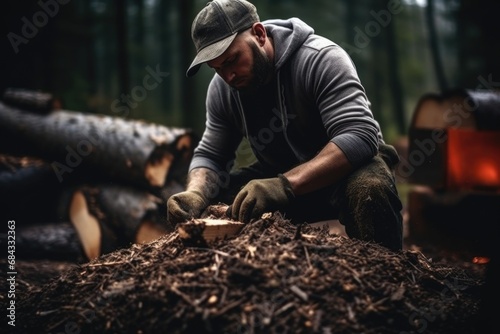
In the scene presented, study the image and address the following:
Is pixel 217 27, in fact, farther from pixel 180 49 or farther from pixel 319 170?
pixel 180 49

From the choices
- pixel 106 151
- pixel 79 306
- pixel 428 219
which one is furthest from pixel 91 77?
pixel 79 306

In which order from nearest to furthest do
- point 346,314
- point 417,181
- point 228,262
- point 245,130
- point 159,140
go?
point 346,314
point 228,262
point 245,130
point 159,140
point 417,181

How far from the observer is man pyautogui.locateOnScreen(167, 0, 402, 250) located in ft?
9.48

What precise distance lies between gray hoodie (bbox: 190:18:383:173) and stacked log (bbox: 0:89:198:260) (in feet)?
4.56

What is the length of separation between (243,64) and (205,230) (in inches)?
49.0

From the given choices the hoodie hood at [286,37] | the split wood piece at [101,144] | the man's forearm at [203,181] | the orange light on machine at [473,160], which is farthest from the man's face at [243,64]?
the orange light on machine at [473,160]

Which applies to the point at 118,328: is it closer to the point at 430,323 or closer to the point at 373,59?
the point at 430,323

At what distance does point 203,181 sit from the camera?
11.5 feet

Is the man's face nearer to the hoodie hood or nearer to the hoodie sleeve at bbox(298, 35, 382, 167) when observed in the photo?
the hoodie hood

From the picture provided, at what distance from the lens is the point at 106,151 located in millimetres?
5281

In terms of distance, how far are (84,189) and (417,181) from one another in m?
4.23

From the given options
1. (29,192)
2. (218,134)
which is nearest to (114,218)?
(29,192)

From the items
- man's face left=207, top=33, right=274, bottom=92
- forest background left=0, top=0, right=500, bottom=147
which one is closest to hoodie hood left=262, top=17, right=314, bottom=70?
man's face left=207, top=33, right=274, bottom=92

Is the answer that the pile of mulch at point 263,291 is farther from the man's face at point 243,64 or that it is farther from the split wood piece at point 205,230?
the man's face at point 243,64
